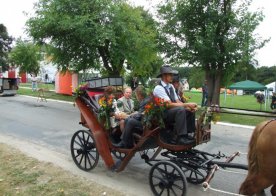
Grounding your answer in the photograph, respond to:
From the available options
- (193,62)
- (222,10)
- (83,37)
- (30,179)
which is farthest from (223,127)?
(83,37)

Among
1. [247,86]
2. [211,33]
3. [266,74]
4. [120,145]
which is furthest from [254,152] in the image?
[266,74]

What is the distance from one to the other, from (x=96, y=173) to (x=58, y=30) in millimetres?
14563

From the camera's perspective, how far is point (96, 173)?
678 centimetres

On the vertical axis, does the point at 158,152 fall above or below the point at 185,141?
below

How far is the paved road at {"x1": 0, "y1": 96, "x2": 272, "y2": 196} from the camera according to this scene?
6324 mm

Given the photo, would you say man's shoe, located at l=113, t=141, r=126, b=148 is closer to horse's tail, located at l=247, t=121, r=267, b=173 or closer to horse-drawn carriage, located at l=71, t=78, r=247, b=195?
horse-drawn carriage, located at l=71, t=78, r=247, b=195

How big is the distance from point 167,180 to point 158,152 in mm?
1177

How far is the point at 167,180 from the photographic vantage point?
5379 mm

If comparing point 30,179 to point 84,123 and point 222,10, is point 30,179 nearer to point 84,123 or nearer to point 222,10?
point 84,123

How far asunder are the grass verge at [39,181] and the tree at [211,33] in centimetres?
1008

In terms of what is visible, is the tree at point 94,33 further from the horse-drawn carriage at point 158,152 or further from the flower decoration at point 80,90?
the horse-drawn carriage at point 158,152

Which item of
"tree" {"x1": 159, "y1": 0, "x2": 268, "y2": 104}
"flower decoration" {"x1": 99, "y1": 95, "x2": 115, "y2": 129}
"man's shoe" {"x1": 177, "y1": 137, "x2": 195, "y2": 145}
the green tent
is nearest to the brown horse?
A: "man's shoe" {"x1": 177, "y1": 137, "x2": 195, "y2": 145}

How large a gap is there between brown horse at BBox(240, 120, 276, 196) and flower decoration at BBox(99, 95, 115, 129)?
9.64ft

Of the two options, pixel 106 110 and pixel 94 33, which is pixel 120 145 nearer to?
pixel 106 110
